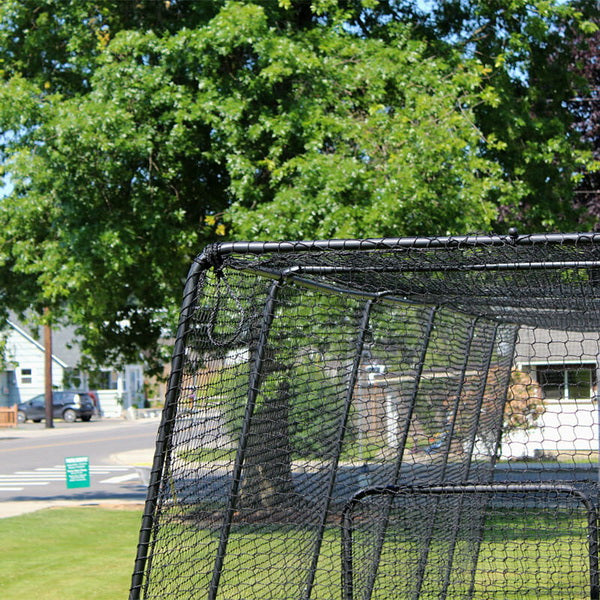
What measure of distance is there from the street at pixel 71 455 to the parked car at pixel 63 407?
2873 mm

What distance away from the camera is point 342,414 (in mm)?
5039

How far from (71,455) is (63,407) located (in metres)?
20.7

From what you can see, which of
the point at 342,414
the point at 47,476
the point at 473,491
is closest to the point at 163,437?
the point at 342,414

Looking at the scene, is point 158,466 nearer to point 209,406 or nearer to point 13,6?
point 209,406

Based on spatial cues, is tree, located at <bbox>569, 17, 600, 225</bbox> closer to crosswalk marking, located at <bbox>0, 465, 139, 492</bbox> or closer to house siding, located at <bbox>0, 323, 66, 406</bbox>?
crosswalk marking, located at <bbox>0, 465, 139, 492</bbox>

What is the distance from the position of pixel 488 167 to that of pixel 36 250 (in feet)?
17.4

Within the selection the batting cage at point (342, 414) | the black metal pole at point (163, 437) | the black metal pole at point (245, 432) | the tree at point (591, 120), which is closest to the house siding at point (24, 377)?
the tree at point (591, 120)

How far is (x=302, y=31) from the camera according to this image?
35.6 feet

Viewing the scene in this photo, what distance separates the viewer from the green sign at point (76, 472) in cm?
1341

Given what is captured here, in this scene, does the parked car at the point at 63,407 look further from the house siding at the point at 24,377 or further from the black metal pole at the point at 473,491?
the black metal pole at the point at 473,491

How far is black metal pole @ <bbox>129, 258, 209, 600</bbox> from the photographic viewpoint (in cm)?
308

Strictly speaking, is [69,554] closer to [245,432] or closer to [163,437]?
[245,432]

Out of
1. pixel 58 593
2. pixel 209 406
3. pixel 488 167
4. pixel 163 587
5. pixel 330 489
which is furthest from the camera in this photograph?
pixel 488 167

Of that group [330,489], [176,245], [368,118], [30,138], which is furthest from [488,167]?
[330,489]
